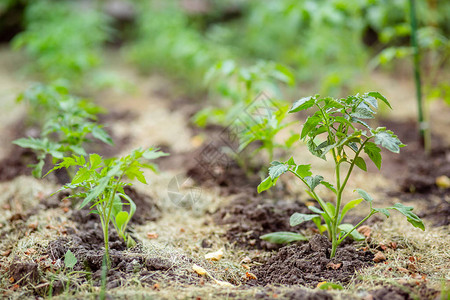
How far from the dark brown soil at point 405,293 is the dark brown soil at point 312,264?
0.63 ft

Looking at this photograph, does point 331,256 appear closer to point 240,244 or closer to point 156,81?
point 240,244

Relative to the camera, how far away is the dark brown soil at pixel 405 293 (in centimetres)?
148

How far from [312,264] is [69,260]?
1.08 meters

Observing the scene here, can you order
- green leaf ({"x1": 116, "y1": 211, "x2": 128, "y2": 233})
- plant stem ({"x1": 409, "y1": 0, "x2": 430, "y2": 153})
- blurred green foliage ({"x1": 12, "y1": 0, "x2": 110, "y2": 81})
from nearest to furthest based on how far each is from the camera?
green leaf ({"x1": 116, "y1": 211, "x2": 128, "y2": 233})
plant stem ({"x1": 409, "y1": 0, "x2": 430, "y2": 153})
blurred green foliage ({"x1": 12, "y1": 0, "x2": 110, "y2": 81})

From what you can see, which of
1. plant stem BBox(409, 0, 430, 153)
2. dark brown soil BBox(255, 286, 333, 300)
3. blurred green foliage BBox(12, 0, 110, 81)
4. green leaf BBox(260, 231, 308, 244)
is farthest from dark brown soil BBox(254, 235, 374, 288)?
blurred green foliage BBox(12, 0, 110, 81)

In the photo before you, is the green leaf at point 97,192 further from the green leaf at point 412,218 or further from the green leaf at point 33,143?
the green leaf at point 412,218

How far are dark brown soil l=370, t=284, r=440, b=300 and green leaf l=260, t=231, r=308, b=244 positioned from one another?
1.65 ft

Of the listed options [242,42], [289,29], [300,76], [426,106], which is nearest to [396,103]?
[426,106]

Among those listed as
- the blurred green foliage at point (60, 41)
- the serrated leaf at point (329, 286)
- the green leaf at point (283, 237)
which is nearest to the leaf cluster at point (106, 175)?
the green leaf at point (283, 237)

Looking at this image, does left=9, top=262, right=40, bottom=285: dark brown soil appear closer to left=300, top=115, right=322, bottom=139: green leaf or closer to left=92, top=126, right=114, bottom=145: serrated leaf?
left=92, top=126, right=114, bottom=145: serrated leaf

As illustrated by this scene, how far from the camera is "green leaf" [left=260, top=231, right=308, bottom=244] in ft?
6.46

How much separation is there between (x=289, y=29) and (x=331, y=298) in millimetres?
4221

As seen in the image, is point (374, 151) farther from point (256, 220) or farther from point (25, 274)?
point (25, 274)

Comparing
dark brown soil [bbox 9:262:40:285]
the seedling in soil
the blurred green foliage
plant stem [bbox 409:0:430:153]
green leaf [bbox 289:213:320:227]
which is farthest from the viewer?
the blurred green foliage
